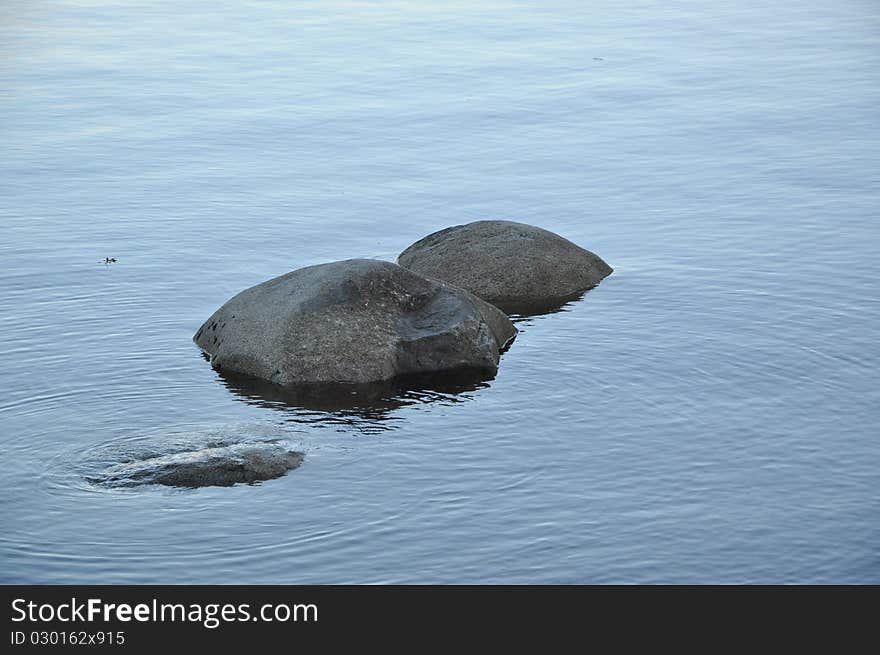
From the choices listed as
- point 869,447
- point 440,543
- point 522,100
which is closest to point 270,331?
point 440,543

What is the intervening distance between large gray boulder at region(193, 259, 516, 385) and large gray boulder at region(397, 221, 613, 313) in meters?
3.36

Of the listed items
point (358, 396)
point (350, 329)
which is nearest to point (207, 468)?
point (358, 396)

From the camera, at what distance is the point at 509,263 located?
1073 inches

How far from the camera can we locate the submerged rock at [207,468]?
Result: 59.4 ft

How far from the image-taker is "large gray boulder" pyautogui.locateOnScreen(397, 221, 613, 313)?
26.9 m

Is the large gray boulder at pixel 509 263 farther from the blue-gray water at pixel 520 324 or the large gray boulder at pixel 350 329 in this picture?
the large gray boulder at pixel 350 329

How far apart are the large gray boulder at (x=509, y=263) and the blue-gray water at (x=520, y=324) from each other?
0.65 m

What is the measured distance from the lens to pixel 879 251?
2911cm

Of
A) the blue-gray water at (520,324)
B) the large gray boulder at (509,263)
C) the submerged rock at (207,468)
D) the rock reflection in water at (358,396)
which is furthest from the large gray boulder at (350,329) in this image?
the large gray boulder at (509,263)

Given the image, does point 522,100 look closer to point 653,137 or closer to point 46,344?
point 653,137

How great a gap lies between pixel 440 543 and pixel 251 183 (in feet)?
66.6

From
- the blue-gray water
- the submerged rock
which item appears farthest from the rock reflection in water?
the submerged rock

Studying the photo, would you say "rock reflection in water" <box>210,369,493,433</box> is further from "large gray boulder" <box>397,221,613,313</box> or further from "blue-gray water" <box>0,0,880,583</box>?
"large gray boulder" <box>397,221,613,313</box>

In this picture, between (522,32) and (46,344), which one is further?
(522,32)
